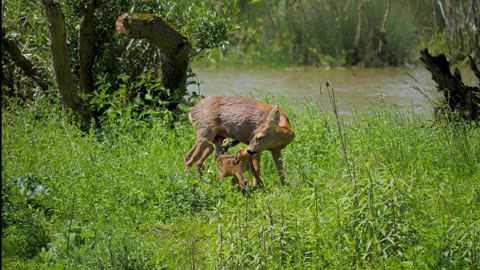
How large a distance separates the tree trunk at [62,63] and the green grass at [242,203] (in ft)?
1.85

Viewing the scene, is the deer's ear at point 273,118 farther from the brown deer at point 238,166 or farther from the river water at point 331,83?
the river water at point 331,83

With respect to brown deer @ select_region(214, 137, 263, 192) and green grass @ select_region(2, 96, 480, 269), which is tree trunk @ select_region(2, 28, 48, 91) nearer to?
green grass @ select_region(2, 96, 480, 269)

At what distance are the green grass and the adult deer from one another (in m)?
0.24

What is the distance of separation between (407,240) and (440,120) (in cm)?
407

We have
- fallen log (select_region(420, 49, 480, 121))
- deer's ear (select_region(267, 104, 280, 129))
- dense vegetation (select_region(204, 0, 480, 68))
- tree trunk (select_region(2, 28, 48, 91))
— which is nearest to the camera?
deer's ear (select_region(267, 104, 280, 129))

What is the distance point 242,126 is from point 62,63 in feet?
11.0

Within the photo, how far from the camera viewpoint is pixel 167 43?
10977 millimetres

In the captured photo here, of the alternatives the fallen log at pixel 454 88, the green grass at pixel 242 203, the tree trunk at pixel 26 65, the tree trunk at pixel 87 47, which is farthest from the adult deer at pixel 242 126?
the tree trunk at pixel 26 65

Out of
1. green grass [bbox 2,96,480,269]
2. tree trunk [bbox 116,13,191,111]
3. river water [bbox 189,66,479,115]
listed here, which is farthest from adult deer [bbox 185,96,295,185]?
river water [bbox 189,66,479,115]

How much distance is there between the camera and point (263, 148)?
26.7 ft

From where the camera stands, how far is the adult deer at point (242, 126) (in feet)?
26.6

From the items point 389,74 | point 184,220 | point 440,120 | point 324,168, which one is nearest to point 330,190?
point 184,220

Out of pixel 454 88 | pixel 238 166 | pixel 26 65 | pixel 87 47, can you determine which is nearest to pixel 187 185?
pixel 238 166

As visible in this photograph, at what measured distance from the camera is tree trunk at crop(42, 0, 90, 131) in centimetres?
1044
